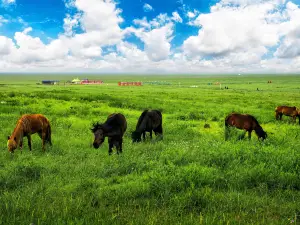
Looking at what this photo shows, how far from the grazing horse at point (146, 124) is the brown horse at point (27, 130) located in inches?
144

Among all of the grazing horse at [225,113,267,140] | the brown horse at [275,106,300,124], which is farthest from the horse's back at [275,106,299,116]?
the grazing horse at [225,113,267,140]

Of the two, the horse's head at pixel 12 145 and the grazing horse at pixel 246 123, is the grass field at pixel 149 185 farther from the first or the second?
the grazing horse at pixel 246 123

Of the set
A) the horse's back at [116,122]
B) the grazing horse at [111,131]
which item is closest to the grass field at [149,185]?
the grazing horse at [111,131]

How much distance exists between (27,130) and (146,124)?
5.09 metres

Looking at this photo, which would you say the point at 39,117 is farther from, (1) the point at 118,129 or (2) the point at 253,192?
(2) the point at 253,192

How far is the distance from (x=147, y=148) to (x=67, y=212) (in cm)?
628

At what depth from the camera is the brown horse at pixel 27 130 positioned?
10.1 meters

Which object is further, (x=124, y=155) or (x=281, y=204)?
(x=124, y=155)

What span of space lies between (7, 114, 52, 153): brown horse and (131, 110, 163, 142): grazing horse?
366 cm

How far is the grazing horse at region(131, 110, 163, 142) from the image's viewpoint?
1248cm

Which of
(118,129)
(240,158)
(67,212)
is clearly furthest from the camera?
(118,129)

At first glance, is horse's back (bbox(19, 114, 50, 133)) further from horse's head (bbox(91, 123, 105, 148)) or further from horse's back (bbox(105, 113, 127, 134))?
horse's head (bbox(91, 123, 105, 148))

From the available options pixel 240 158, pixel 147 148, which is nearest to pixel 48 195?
pixel 147 148

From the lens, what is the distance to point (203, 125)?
58.3ft
